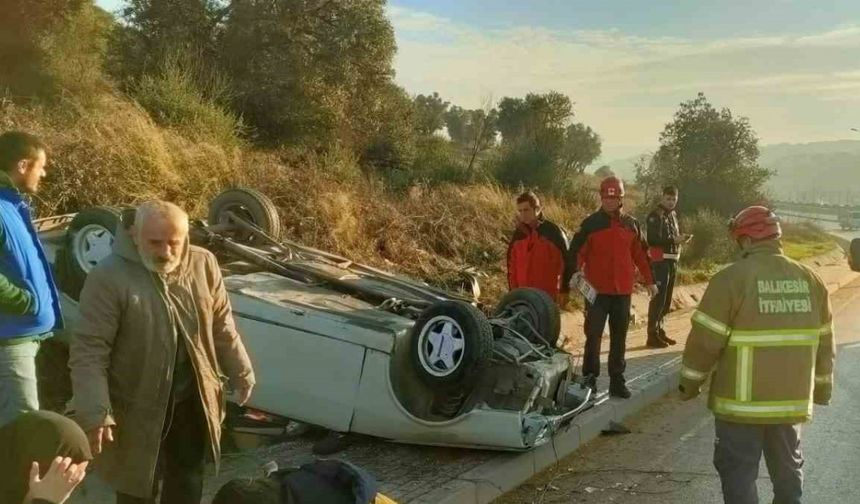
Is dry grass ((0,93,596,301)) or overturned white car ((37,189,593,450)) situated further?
dry grass ((0,93,596,301))

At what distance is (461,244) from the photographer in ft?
44.4

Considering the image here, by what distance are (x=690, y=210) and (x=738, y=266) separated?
28055 millimetres

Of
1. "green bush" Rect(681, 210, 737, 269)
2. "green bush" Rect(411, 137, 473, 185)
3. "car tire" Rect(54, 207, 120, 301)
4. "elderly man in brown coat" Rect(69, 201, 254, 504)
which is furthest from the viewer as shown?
"green bush" Rect(681, 210, 737, 269)

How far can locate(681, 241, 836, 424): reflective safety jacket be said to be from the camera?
3.72m

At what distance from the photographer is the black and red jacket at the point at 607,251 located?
7.15m

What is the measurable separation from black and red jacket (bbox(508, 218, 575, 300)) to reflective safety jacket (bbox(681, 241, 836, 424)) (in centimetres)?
344

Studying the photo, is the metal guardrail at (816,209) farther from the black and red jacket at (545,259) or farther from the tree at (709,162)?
the black and red jacket at (545,259)

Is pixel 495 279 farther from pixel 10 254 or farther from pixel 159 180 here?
pixel 10 254

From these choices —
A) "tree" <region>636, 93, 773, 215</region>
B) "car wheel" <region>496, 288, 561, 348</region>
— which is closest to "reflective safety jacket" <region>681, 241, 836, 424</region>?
"car wheel" <region>496, 288, 561, 348</region>

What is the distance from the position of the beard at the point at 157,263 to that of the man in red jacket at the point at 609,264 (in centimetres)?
455

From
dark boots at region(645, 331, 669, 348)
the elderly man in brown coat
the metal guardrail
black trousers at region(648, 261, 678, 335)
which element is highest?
the elderly man in brown coat

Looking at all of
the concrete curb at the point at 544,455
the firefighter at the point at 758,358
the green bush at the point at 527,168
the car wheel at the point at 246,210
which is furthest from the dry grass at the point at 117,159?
the green bush at the point at 527,168

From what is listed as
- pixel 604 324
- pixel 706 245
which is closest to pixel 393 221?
pixel 604 324

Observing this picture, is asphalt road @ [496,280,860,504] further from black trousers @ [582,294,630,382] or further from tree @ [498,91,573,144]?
tree @ [498,91,573,144]
